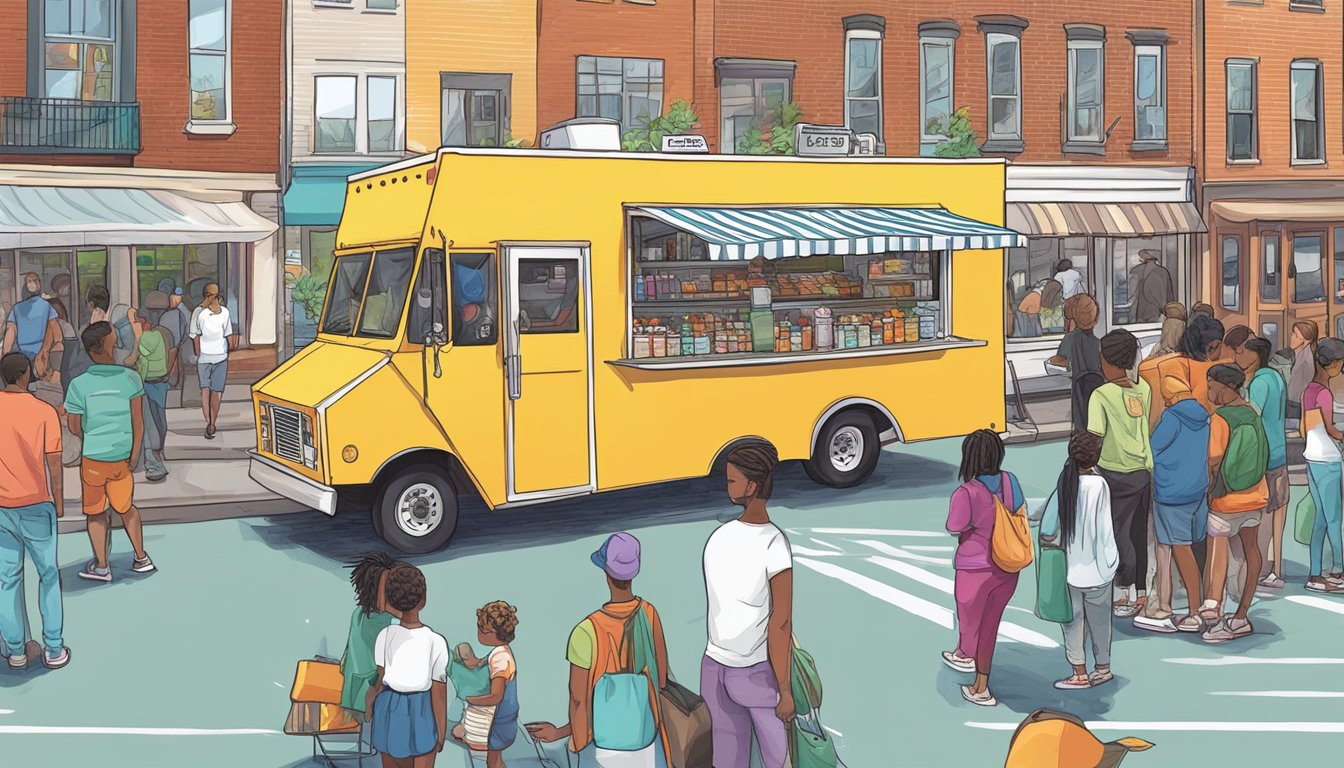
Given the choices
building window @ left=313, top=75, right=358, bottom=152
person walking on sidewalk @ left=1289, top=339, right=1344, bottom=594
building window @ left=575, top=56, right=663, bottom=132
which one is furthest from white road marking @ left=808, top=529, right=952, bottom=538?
building window @ left=313, top=75, right=358, bottom=152

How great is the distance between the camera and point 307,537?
38.5 ft

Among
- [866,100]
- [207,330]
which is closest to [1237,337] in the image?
[207,330]

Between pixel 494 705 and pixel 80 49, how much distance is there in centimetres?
1968

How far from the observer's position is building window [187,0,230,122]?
22.8m

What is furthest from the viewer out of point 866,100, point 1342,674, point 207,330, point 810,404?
point 866,100

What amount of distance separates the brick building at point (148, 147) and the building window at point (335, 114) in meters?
0.83

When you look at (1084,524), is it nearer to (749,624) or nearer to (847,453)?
(749,624)

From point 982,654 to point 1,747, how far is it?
16.5 feet

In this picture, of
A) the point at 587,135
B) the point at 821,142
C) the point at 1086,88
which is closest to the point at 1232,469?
the point at 821,142

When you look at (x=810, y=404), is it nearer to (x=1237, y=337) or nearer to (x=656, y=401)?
(x=656, y=401)

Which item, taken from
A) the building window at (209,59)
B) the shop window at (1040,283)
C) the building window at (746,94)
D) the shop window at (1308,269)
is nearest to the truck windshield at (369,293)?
the building window at (209,59)

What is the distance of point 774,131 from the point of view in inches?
974

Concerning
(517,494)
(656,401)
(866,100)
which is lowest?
Result: (517,494)

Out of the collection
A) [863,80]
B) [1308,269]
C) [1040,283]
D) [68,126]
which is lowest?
[1040,283]
